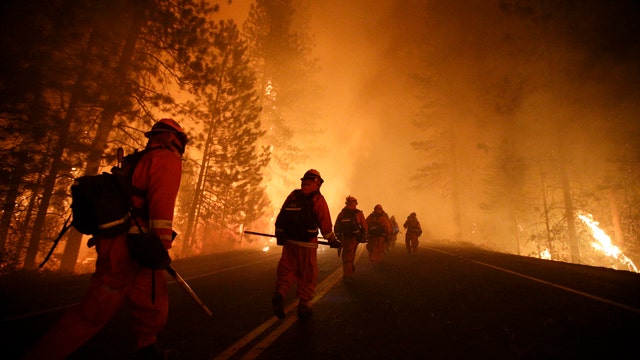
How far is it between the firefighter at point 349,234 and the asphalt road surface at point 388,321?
737mm

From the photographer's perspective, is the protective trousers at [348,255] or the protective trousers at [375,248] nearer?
the protective trousers at [348,255]

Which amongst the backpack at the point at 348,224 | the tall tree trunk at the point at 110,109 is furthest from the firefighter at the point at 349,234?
the tall tree trunk at the point at 110,109

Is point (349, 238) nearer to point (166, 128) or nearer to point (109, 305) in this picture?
point (166, 128)

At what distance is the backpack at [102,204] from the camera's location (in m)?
2.42

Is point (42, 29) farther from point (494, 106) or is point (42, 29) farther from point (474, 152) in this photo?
point (474, 152)

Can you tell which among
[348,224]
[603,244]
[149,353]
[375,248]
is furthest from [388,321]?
[603,244]

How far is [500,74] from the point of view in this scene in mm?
26812

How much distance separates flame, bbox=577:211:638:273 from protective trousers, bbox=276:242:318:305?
113 feet

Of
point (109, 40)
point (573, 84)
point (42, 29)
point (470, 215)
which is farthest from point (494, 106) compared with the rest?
point (42, 29)

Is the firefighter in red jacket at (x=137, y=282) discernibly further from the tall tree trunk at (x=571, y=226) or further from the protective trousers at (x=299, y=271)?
the tall tree trunk at (x=571, y=226)

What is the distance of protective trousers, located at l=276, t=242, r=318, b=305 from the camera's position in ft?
16.1

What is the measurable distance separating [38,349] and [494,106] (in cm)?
3244

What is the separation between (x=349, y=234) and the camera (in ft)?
29.5

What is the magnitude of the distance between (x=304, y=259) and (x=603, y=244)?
3579 centimetres
